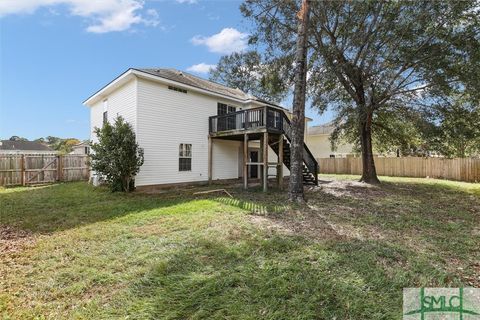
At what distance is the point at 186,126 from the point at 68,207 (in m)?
6.54

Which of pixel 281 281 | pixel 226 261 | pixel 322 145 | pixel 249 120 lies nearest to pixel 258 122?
pixel 249 120

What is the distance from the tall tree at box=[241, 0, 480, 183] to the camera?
10.4m

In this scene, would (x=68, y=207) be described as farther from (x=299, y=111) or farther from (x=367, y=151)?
(x=367, y=151)

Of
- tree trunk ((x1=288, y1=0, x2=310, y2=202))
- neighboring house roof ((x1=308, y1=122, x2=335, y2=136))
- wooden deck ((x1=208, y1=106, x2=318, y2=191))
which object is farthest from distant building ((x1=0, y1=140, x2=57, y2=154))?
tree trunk ((x1=288, y1=0, x2=310, y2=202))

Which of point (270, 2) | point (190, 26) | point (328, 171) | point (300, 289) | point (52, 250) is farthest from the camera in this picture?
point (328, 171)

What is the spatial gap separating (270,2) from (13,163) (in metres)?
15.4

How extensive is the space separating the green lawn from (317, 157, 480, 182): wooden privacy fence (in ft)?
45.0

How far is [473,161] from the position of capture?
57.8ft

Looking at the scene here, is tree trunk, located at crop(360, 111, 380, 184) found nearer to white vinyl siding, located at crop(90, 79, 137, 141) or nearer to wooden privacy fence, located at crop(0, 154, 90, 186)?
white vinyl siding, located at crop(90, 79, 137, 141)

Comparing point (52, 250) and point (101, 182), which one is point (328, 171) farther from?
point (52, 250)

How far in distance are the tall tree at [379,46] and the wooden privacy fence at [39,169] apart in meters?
11.7

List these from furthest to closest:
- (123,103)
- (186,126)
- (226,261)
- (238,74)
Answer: (238,74) < (186,126) < (123,103) < (226,261)

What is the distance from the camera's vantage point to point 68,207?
8242 millimetres

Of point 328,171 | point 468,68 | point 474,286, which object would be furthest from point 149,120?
point 328,171
